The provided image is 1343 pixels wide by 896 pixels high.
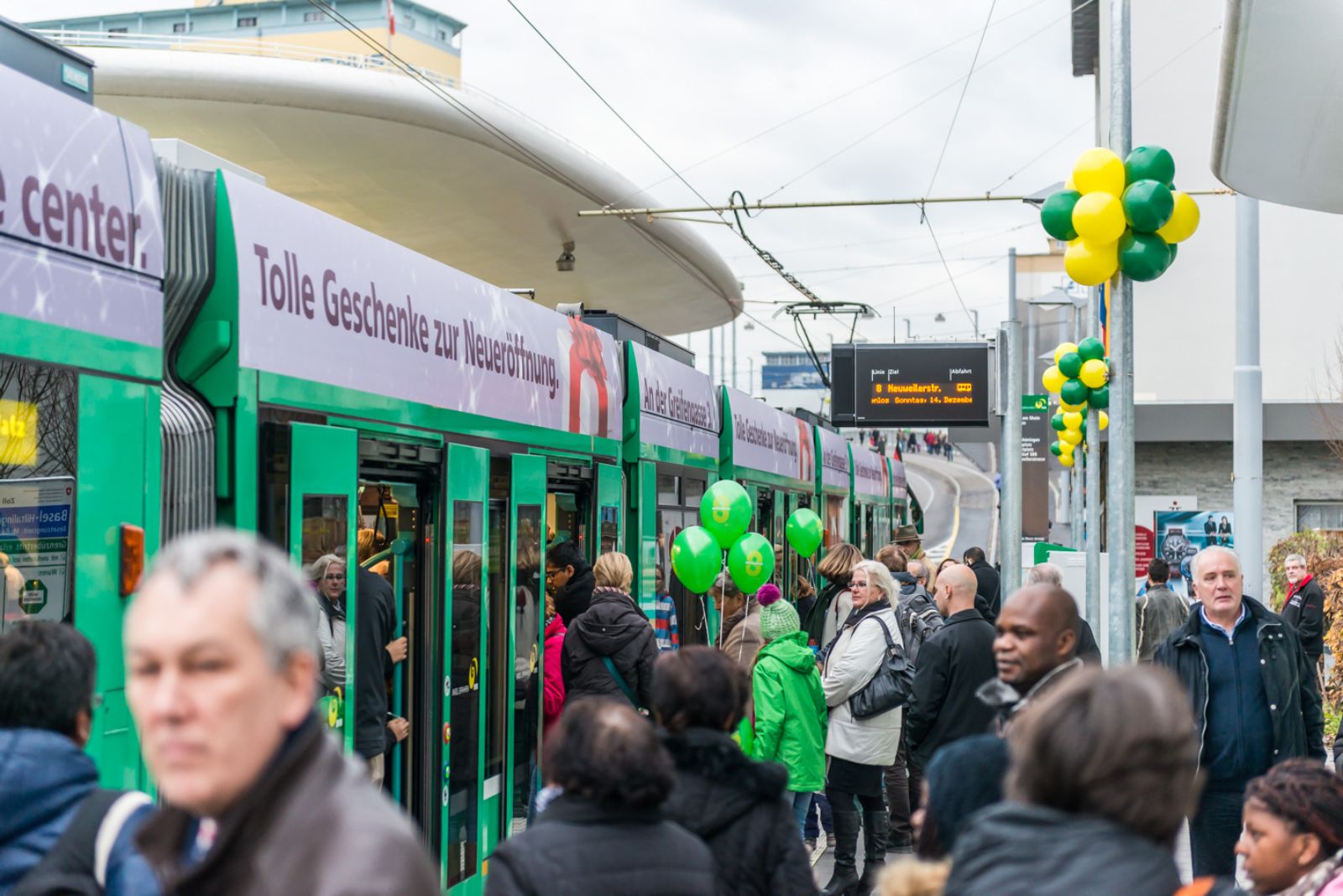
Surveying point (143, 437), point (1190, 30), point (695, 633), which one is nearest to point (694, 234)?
point (1190, 30)

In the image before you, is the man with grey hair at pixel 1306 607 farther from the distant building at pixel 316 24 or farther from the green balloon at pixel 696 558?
the distant building at pixel 316 24

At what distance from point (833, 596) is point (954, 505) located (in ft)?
167

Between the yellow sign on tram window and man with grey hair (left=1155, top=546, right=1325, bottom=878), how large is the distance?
164 inches

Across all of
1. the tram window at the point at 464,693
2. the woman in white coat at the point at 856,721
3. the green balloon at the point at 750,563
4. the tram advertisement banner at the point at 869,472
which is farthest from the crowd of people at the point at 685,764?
the tram advertisement banner at the point at 869,472

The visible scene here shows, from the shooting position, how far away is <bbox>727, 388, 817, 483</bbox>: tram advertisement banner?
14156 millimetres

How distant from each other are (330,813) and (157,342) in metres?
3.22

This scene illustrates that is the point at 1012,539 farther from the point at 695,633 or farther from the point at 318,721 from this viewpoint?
the point at 318,721

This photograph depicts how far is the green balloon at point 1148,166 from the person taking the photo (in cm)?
704

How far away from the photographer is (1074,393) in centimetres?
1691

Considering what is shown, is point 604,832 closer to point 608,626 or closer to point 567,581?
point 608,626

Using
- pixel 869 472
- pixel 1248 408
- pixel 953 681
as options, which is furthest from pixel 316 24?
pixel 953 681

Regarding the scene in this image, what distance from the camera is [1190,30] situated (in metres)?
26.8

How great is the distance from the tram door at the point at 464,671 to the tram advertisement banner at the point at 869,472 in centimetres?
1681

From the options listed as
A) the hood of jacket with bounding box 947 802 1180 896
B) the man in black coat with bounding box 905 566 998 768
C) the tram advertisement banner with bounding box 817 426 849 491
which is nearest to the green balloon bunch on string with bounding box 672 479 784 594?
the man in black coat with bounding box 905 566 998 768
